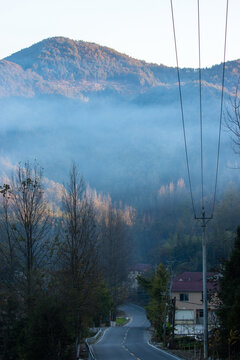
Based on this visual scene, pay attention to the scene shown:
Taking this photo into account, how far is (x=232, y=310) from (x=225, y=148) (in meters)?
170

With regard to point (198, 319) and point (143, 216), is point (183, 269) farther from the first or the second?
point (143, 216)

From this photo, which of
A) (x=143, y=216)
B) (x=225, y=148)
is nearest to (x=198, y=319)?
(x=143, y=216)

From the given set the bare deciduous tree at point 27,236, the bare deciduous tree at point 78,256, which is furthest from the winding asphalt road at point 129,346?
the bare deciduous tree at point 27,236

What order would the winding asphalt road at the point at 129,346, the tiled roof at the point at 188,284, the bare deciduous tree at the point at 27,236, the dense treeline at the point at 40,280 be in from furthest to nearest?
the tiled roof at the point at 188,284 < the winding asphalt road at the point at 129,346 < the bare deciduous tree at the point at 27,236 < the dense treeline at the point at 40,280

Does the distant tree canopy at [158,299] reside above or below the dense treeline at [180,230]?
below

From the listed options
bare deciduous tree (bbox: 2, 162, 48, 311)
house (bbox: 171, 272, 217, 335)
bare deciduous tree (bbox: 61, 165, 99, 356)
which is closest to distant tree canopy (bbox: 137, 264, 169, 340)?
house (bbox: 171, 272, 217, 335)

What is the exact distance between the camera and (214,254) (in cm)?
7644

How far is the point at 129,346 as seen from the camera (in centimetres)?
3706

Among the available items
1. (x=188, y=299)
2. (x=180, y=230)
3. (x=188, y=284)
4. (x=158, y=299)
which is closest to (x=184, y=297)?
(x=188, y=299)

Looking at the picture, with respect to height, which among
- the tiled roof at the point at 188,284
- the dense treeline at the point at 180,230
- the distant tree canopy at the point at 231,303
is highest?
the dense treeline at the point at 180,230

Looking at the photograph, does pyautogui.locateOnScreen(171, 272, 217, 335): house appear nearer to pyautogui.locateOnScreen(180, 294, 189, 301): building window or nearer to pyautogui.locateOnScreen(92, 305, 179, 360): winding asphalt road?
pyautogui.locateOnScreen(180, 294, 189, 301): building window

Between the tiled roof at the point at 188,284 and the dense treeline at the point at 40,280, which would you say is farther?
the tiled roof at the point at 188,284

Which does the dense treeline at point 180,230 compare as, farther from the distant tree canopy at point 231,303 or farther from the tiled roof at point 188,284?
the distant tree canopy at point 231,303

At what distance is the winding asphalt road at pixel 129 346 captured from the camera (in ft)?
96.5
